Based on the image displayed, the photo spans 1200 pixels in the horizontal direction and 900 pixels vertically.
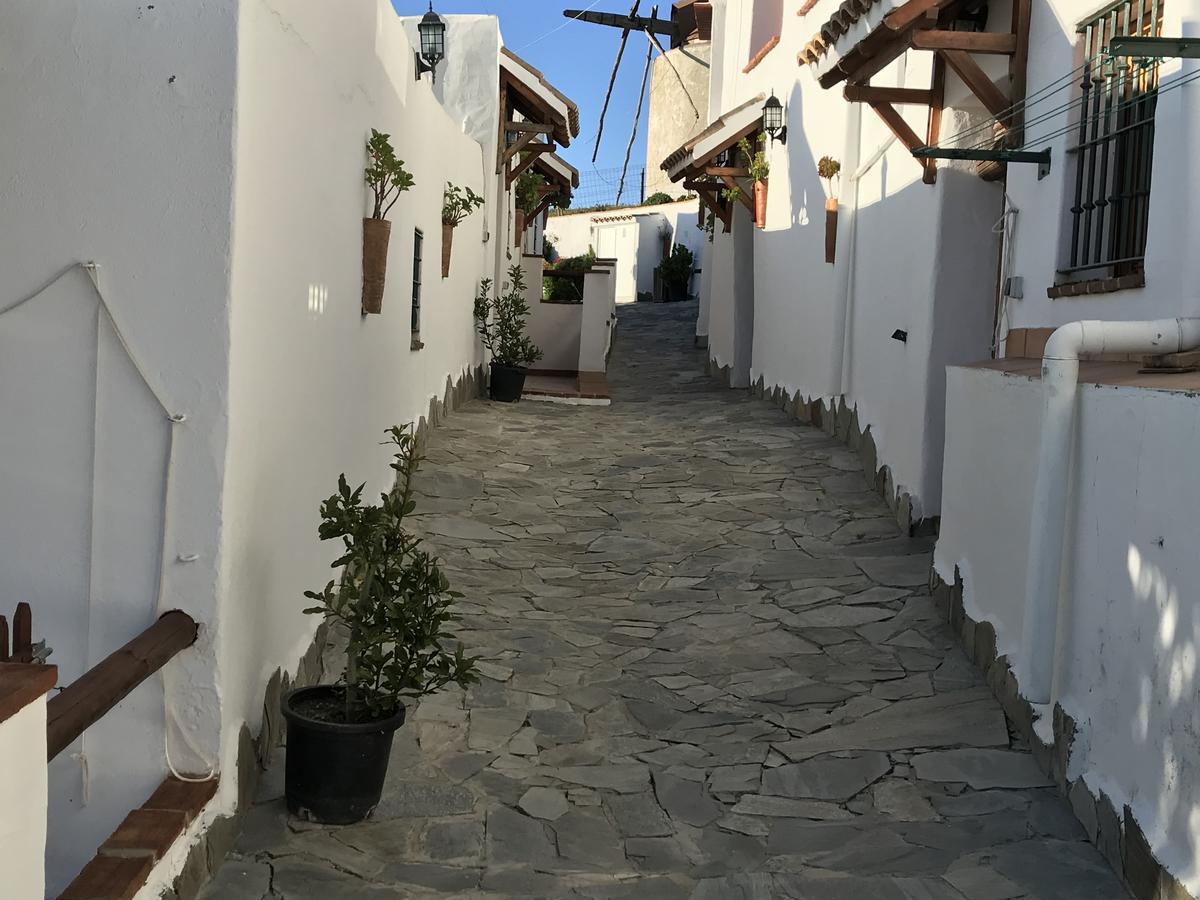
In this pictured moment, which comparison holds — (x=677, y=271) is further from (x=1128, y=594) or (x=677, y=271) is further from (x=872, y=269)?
(x=1128, y=594)

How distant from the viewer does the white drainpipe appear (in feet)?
15.4

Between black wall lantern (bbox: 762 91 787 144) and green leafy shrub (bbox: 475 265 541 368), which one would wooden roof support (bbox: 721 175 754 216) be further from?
green leafy shrub (bbox: 475 265 541 368)

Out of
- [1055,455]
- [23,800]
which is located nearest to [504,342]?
[1055,455]

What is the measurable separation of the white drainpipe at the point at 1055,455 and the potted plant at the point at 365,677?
2236mm

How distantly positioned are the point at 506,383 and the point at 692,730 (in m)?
8.50

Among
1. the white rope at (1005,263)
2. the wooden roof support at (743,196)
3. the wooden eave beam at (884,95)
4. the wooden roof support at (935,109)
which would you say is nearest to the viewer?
the white rope at (1005,263)

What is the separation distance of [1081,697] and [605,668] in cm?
254

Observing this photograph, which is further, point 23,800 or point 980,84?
point 980,84

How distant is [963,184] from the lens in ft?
26.9

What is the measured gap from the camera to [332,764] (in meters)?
4.41

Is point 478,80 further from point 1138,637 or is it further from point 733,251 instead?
point 1138,637

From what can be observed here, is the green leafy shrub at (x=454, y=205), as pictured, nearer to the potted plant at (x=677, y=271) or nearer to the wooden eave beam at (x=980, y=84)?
the wooden eave beam at (x=980, y=84)

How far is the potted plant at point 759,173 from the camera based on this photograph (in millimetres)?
14367

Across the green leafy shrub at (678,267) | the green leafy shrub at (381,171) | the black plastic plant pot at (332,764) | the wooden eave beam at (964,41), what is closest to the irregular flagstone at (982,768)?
the black plastic plant pot at (332,764)
